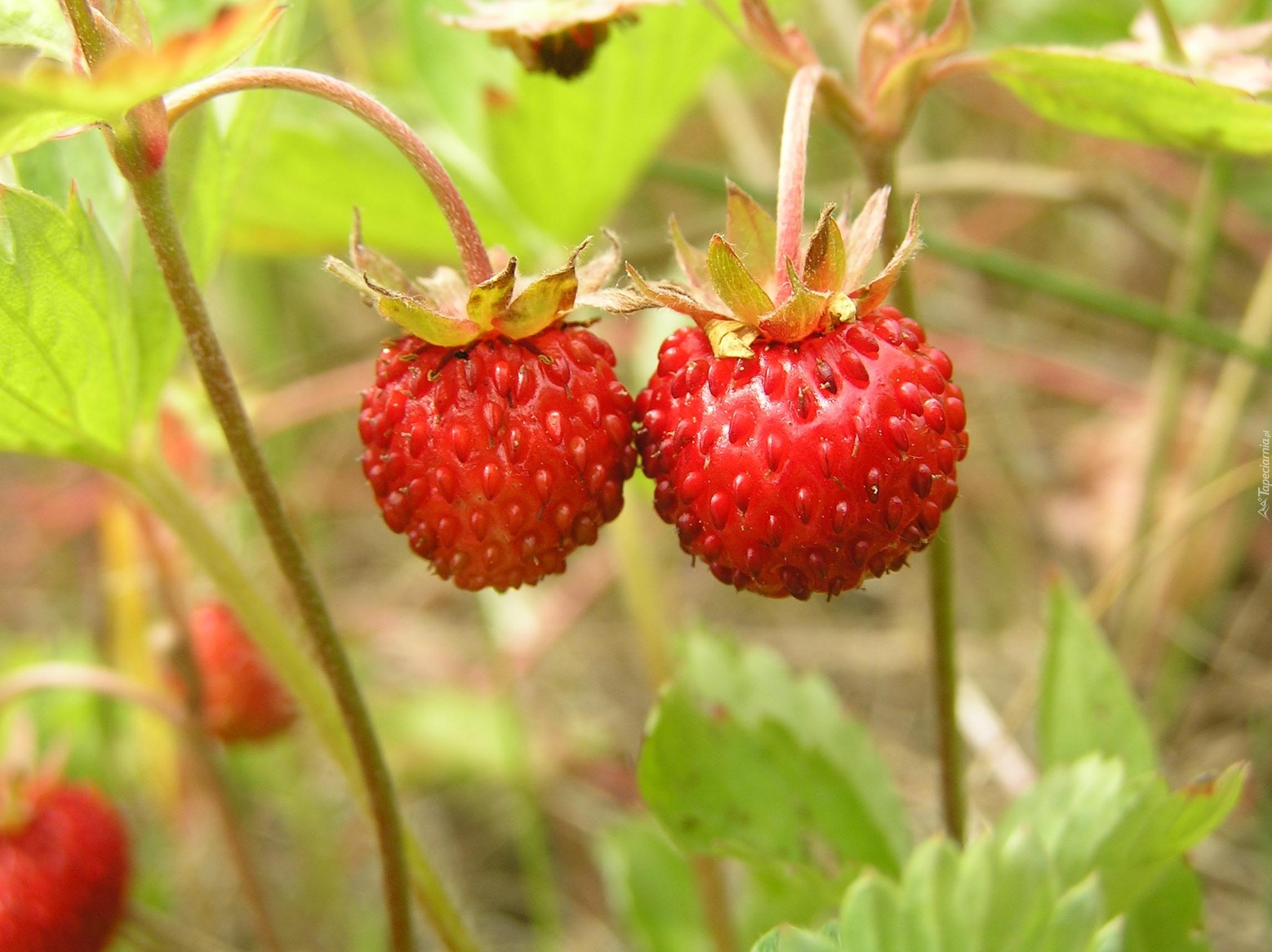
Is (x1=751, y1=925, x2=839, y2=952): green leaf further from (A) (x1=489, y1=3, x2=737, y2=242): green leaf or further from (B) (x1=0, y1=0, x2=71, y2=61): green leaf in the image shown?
(A) (x1=489, y1=3, x2=737, y2=242): green leaf

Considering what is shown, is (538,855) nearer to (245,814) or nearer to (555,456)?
(245,814)

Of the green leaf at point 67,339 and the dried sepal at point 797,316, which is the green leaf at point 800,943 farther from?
the green leaf at point 67,339

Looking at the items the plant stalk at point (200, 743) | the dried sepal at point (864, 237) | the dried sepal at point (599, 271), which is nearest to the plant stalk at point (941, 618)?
the dried sepal at point (864, 237)

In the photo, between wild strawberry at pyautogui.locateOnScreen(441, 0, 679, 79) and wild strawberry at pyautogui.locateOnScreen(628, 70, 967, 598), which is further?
wild strawberry at pyautogui.locateOnScreen(441, 0, 679, 79)

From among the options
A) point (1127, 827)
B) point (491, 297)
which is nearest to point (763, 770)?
point (1127, 827)

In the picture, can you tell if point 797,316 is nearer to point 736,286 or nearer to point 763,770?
point 736,286

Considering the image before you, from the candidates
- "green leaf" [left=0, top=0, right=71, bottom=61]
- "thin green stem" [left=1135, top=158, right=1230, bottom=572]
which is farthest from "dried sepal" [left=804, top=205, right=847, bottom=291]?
"thin green stem" [left=1135, top=158, right=1230, bottom=572]
